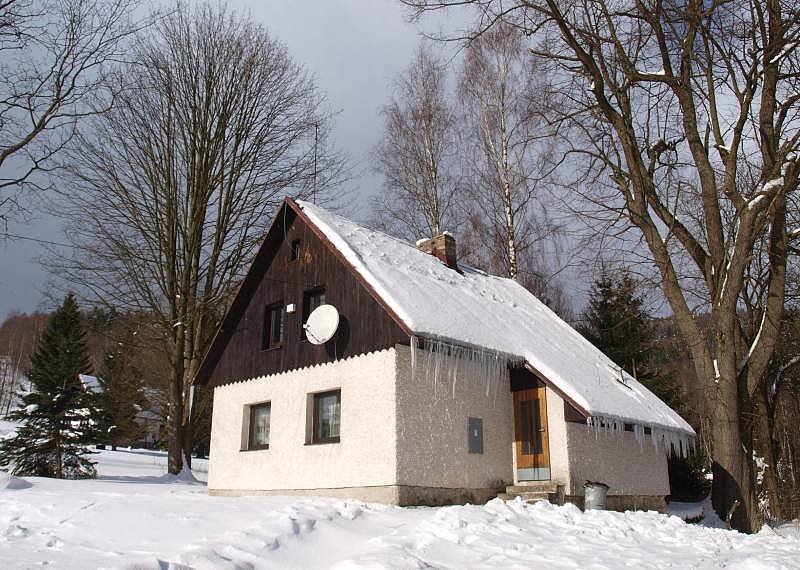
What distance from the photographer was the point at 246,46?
1898cm

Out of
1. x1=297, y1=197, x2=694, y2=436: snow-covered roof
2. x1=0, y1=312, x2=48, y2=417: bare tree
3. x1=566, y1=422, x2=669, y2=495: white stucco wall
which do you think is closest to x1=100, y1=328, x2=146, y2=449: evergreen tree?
x1=297, y1=197, x2=694, y2=436: snow-covered roof

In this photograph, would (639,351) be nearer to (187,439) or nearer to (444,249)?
(444,249)

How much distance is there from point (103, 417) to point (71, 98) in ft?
46.6

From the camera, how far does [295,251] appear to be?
1359 centimetres

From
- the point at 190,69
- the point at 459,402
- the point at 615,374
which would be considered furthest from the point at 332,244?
the point at 190,69

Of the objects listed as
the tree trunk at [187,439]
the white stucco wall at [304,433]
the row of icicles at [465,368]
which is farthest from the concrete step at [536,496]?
the tree trunk at [187,439]

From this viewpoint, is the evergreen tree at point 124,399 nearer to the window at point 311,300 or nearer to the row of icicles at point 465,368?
the window at point 311,300

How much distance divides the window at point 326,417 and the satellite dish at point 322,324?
1085 mm

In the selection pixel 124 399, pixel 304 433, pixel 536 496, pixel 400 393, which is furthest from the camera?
pixel 124 399

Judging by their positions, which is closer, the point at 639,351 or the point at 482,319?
the point at 482,319

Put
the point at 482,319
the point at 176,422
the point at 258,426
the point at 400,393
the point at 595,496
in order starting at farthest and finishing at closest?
the point at 176,422 < the point at 258,426 < the point at 482,319 < the point at 595,496 < the point at 400,393

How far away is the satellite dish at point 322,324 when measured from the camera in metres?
11.6

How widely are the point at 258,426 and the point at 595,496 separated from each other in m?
7.01

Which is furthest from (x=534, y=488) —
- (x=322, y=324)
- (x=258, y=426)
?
(x=258, y=426)
